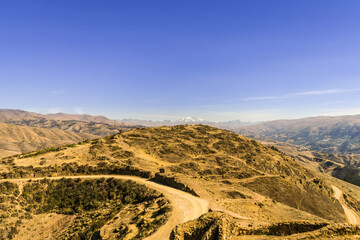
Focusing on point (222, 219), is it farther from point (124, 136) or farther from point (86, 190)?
point (124, 136)

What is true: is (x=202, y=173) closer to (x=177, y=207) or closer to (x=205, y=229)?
(x=177, y=207)

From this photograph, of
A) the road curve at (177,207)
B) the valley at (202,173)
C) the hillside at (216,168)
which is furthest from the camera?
the hillside at (216,168)

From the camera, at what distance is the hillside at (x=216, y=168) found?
132 feet

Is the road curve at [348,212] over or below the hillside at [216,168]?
below

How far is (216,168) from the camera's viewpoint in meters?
59.9

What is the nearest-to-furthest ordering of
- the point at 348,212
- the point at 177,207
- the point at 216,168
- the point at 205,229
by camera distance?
the point at 205,229 < the point at 177,207 < the point at 216,168 < the point at 348,212

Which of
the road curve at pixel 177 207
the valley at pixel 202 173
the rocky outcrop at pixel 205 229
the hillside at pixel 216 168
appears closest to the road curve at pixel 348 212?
the valley at pixel 202 173

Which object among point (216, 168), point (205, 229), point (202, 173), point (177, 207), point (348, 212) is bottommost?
point (348, 212)

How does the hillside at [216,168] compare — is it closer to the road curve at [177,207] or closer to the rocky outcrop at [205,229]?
the road curve at [177,207]

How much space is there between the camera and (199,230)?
1697 cm

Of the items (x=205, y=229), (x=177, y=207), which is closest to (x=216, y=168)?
(x=177, y=207)

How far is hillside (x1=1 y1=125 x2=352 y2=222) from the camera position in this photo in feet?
132

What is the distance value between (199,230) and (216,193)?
2559 centimetres

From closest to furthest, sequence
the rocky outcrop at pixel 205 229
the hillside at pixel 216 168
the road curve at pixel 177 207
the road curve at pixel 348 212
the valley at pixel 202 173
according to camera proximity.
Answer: the rocky outcrop at pixel 205 229 → the road curve at pixel 177 207 → the valley at pixel 202 173 → the hillside at pixel 216 168 → the road curve at pixel 348 212
